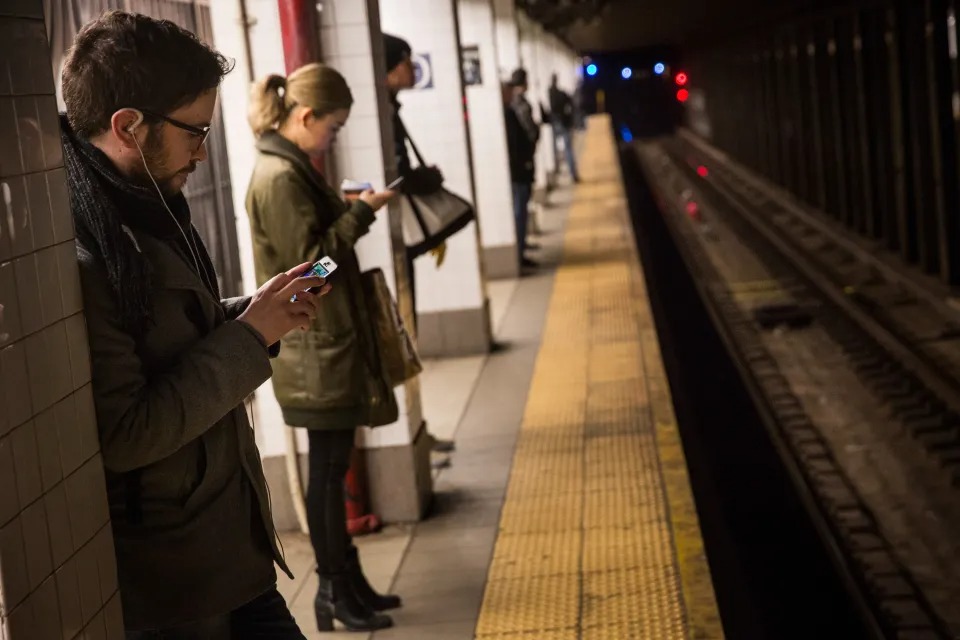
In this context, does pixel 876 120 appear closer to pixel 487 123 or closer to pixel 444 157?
pixel 487 123

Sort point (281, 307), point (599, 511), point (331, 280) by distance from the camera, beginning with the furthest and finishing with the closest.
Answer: point (599, 511)
point (331, 280)
point (281, 307)

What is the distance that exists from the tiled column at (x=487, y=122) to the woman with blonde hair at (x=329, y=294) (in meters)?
8.98

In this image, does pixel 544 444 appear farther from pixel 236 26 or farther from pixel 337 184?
pixel 236 26

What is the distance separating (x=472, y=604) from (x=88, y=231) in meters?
3.01

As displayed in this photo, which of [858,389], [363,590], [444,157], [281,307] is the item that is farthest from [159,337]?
[858,389]

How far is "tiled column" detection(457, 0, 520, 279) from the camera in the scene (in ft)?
45.1

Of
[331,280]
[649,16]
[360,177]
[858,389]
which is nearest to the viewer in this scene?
[331,280]

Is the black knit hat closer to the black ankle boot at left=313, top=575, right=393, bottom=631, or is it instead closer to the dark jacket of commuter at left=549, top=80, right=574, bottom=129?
the black ankle boot at left=313, top=575, right=393, bottom=631

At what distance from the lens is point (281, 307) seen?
2652 millimetres

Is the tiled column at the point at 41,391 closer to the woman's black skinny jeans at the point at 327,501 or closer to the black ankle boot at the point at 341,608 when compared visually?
the woman's black skinny jeans at the point at 327,501

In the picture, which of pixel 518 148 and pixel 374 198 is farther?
pixel 518 148

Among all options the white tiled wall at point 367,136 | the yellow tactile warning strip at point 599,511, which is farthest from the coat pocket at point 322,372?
the white tiled wall at point 367,136

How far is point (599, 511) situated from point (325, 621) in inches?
61.2

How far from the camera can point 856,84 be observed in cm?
1784
